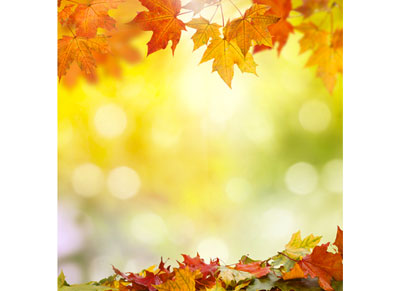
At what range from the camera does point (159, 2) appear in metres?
0.83

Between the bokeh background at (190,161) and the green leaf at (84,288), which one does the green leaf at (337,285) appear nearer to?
the bokeh background at (190,161)

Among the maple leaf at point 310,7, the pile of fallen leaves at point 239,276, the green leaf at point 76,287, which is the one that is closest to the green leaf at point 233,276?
the pile of fallen leaves at point 239,276

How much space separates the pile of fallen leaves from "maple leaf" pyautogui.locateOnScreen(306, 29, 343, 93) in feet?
1.52

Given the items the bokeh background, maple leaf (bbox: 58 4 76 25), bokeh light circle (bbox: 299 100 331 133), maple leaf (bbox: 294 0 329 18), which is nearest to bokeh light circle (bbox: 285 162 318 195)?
the bokeh background

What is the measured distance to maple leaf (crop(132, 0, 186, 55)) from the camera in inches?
32.9

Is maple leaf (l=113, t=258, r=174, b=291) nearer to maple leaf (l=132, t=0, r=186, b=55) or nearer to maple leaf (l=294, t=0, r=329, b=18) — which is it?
maple leaf (l=132, t=0, r=186, b=55)

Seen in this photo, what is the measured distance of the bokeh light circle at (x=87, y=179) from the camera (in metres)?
0.92

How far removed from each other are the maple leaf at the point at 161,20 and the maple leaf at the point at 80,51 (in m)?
0.11

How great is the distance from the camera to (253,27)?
0.85 m

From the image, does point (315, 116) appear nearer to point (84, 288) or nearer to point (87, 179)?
point (87, 179)
